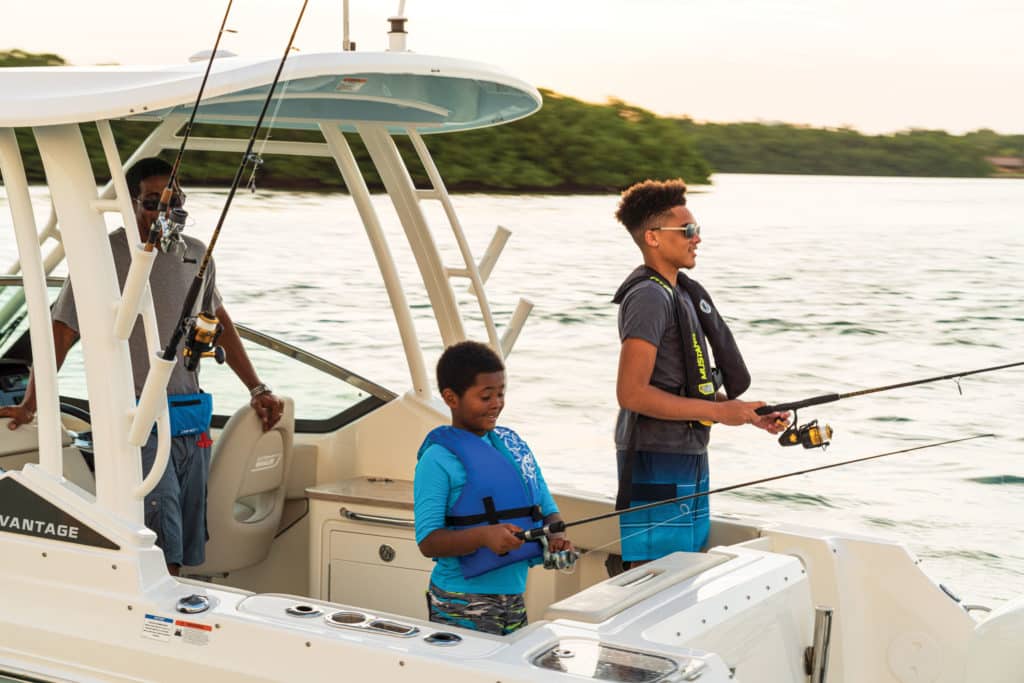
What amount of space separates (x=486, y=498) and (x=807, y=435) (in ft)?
2.74

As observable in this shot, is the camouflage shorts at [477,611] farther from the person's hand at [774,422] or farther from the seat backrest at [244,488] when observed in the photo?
the seat backrest at [244,488]

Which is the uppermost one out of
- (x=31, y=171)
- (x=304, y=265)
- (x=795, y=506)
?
(x=31, y=171)

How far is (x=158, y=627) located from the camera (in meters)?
2.61

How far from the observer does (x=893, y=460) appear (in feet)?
39.5

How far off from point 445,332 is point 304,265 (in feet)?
52.1

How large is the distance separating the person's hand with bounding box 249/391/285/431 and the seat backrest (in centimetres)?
2

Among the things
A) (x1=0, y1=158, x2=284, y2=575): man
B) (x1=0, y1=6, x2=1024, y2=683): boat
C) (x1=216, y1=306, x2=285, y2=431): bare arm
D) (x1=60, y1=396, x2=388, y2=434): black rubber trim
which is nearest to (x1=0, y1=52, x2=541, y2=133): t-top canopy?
(x1=0, y1=6, x2=1024, y2=683): boat

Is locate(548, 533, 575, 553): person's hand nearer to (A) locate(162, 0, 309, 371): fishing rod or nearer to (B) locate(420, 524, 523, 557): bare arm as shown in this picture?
(B) locate(420, 524, 523, 557): bare arm

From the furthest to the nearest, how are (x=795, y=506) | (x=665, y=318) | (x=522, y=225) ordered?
1. (x=522, y=225)
2. (x=795, y=506)
3. (x=665, y=318)

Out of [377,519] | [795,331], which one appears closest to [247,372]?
[377,519]

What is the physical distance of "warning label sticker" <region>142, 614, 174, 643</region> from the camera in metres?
2.60

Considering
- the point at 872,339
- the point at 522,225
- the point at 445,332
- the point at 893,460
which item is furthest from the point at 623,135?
the point at 445,332

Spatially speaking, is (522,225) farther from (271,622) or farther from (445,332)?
(271,622)

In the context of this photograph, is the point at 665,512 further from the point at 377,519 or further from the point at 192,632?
the point at 192,632
